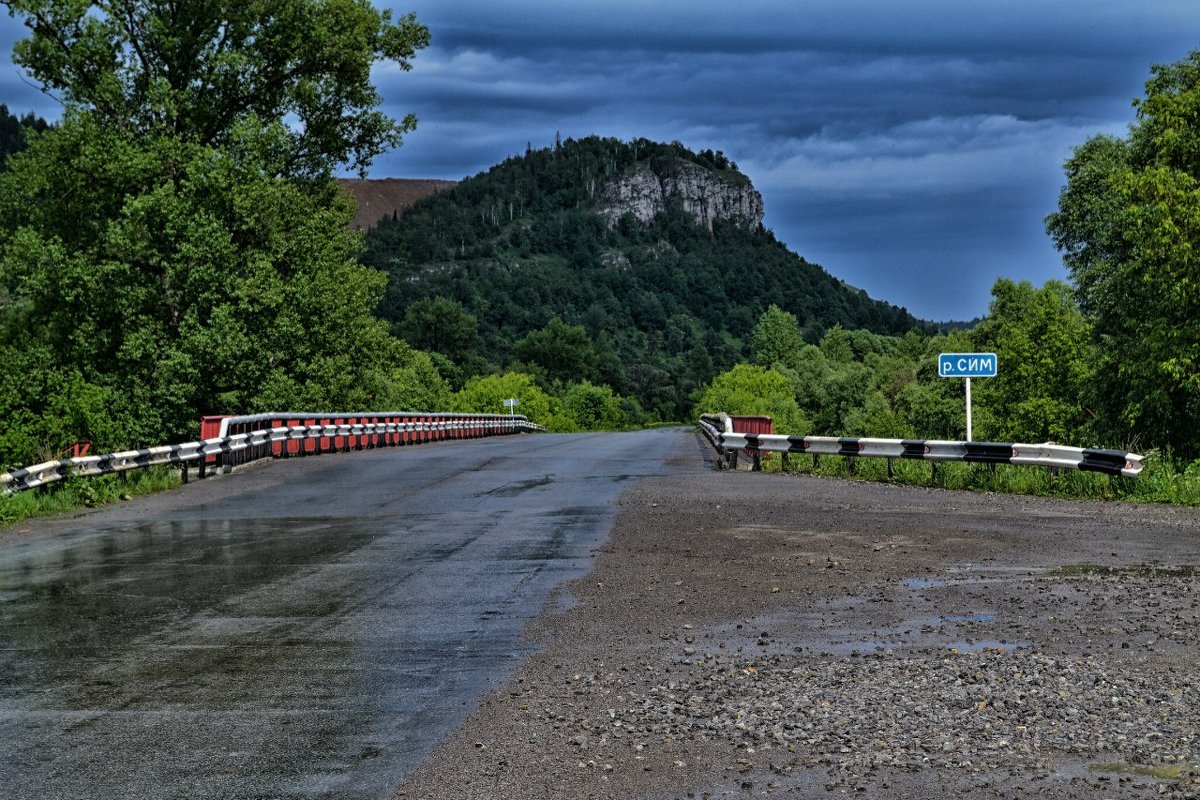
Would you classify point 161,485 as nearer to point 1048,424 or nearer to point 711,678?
point 711,678

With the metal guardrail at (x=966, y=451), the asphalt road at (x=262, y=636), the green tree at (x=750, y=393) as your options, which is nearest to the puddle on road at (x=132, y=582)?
the asphalt road at (x=262, y=636)

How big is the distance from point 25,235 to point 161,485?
18.7 meters

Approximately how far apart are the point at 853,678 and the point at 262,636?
12.2 ft

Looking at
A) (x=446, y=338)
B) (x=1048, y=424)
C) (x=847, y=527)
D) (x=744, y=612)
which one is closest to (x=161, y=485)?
(x=847, y=527)

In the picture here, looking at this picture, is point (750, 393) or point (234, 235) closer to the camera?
point (234, 235)

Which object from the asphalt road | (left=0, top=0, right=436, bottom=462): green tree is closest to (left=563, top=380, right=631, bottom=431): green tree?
(left=0, top=0, right=436, bottom=462): green tree

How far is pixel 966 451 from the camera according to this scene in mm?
21172

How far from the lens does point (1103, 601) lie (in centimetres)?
936

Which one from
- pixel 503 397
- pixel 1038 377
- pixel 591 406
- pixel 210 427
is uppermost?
pixel 1038 377

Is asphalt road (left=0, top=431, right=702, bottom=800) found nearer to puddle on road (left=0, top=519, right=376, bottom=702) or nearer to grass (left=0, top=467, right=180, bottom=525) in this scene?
puddle on road (left=0, top=519, right=376, bottom=702)

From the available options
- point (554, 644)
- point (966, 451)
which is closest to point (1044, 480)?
point (966, 451)

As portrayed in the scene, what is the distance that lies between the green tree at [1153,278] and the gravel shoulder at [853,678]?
2398cm

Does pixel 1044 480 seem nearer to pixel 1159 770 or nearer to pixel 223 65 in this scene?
pixel 1159 770

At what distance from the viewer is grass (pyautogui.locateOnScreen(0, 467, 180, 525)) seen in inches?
667
